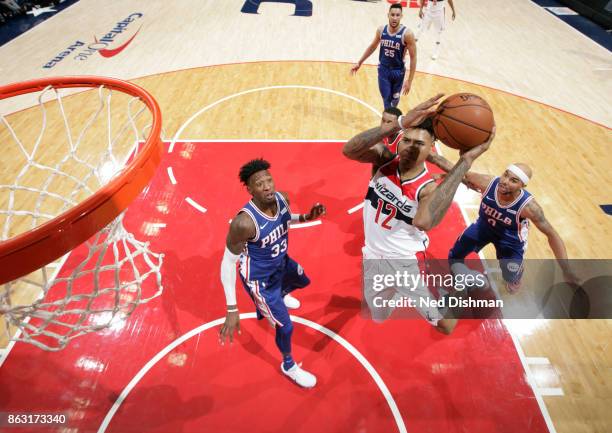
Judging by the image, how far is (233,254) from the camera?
288 centimetres

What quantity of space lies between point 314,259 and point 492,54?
8.79 meters

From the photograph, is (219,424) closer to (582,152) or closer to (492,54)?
(582,152)

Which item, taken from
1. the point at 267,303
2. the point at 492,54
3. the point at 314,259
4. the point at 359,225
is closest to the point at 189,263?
the point at 314,259

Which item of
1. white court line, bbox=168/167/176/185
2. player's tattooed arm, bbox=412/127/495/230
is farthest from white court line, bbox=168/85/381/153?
player's tattooed arm, bbox=412/127/495/230

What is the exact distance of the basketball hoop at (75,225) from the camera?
2223 mm

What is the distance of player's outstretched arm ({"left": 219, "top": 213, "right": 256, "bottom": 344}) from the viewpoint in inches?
110

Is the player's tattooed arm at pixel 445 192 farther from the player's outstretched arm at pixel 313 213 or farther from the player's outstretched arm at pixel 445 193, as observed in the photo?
the player's outstretched arm at pixel 313 213

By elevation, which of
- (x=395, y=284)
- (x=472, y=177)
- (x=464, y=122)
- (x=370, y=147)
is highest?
(x=464, y=122)

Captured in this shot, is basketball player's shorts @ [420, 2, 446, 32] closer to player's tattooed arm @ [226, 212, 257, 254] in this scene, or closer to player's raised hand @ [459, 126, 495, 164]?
player's raised hand @ [459, 126, 495, 164]

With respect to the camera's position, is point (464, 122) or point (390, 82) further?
point (390, 82)

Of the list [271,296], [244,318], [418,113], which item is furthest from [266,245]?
[418,113]

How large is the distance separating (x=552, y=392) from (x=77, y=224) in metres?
4.23

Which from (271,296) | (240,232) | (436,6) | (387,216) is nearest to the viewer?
(240,232)

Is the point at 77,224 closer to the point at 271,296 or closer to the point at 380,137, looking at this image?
the point at 271,296
